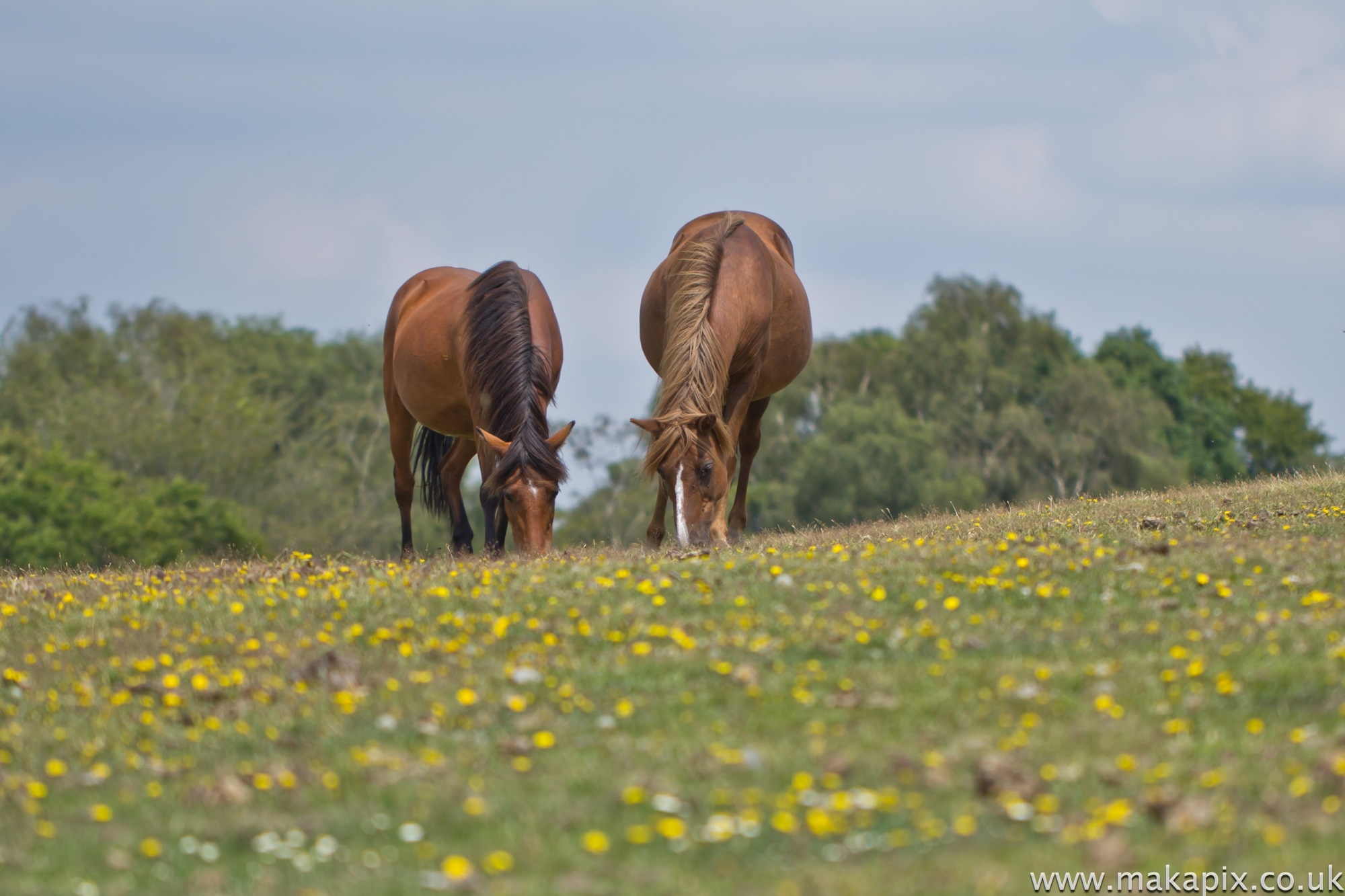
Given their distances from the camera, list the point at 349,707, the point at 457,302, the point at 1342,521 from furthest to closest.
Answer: the point at 457,302
the point at 1342,521
the point at 349,707

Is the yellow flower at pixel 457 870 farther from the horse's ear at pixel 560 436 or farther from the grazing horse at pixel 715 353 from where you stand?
the horse's ear at pixel 560 436

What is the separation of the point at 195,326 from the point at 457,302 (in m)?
61.4

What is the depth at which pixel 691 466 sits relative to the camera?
11.4 metres

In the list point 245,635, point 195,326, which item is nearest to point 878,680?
point 245,635

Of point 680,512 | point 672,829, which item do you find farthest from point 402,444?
point 672,829

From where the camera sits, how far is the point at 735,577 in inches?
347

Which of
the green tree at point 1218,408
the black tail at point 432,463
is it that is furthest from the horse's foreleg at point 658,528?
the green tree at point 1218,408

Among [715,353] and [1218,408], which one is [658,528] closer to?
[715,353]

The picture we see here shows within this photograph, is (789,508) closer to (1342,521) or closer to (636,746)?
(1342,521)

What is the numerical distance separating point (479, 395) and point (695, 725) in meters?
6.77

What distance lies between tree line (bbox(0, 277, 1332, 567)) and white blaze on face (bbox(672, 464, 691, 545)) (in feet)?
137

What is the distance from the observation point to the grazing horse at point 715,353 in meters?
11.4

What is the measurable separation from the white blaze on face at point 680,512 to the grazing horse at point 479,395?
0.92 m

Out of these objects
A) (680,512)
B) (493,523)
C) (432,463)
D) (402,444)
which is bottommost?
(493,523)
